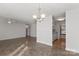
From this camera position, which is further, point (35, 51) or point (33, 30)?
point (33, 30)

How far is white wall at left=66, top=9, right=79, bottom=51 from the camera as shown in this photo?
5.28 meters

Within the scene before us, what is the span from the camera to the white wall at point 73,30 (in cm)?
528

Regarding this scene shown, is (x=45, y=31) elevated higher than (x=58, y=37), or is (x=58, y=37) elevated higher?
(x=45, y=31)

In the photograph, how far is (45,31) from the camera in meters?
7.65

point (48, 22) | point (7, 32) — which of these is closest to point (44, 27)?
point (48, 22)

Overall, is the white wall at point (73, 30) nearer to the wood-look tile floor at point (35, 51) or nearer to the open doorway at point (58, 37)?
the wood-look tile floor at point (35, 51)

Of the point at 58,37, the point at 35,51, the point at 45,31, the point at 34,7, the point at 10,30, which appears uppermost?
the point at 34,7

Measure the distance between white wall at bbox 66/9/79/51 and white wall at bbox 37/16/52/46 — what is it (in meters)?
1.82

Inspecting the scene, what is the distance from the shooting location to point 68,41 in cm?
573

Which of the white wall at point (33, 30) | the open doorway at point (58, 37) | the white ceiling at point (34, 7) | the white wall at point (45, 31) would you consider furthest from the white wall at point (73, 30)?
the white wall at point (33, 30)

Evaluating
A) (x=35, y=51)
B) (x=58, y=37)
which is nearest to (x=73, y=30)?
(x=35, y=51)

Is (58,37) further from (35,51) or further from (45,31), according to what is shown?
(35,51)

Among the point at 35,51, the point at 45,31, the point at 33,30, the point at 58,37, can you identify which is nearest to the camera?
the point at 35,51

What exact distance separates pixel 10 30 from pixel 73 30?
25.3 ft
